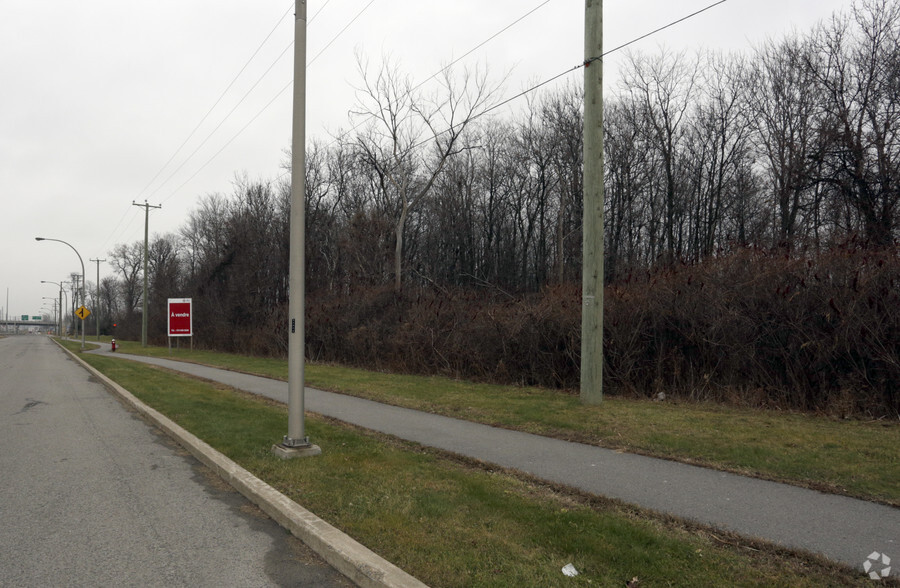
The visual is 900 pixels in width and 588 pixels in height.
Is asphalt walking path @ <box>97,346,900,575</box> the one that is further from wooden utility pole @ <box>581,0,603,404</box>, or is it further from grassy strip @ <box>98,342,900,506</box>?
wooden utility pole @ <box>581,0,603,404</box>

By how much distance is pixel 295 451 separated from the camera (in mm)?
7785

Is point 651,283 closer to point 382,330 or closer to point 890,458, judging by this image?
point 890,458

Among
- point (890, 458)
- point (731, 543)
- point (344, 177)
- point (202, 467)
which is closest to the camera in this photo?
point (731, 543)

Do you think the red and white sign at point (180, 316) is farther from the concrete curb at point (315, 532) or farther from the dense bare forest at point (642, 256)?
the concrete curb at point (315, 532)

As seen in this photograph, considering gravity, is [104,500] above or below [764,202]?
below

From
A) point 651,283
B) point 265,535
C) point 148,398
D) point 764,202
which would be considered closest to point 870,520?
point 265,535

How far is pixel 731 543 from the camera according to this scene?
4.77 meters

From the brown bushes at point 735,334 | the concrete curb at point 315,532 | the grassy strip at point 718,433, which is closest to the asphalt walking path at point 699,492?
the grassy strip at point 718,433

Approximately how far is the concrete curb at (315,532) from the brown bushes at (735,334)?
29.6ft

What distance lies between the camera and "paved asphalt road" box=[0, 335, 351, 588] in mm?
4523

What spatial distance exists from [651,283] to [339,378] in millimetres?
9690

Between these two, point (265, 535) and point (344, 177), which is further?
point (344, 177)

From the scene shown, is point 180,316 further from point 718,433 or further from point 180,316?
point 718,433

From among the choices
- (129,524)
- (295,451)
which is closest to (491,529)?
(129,524)
